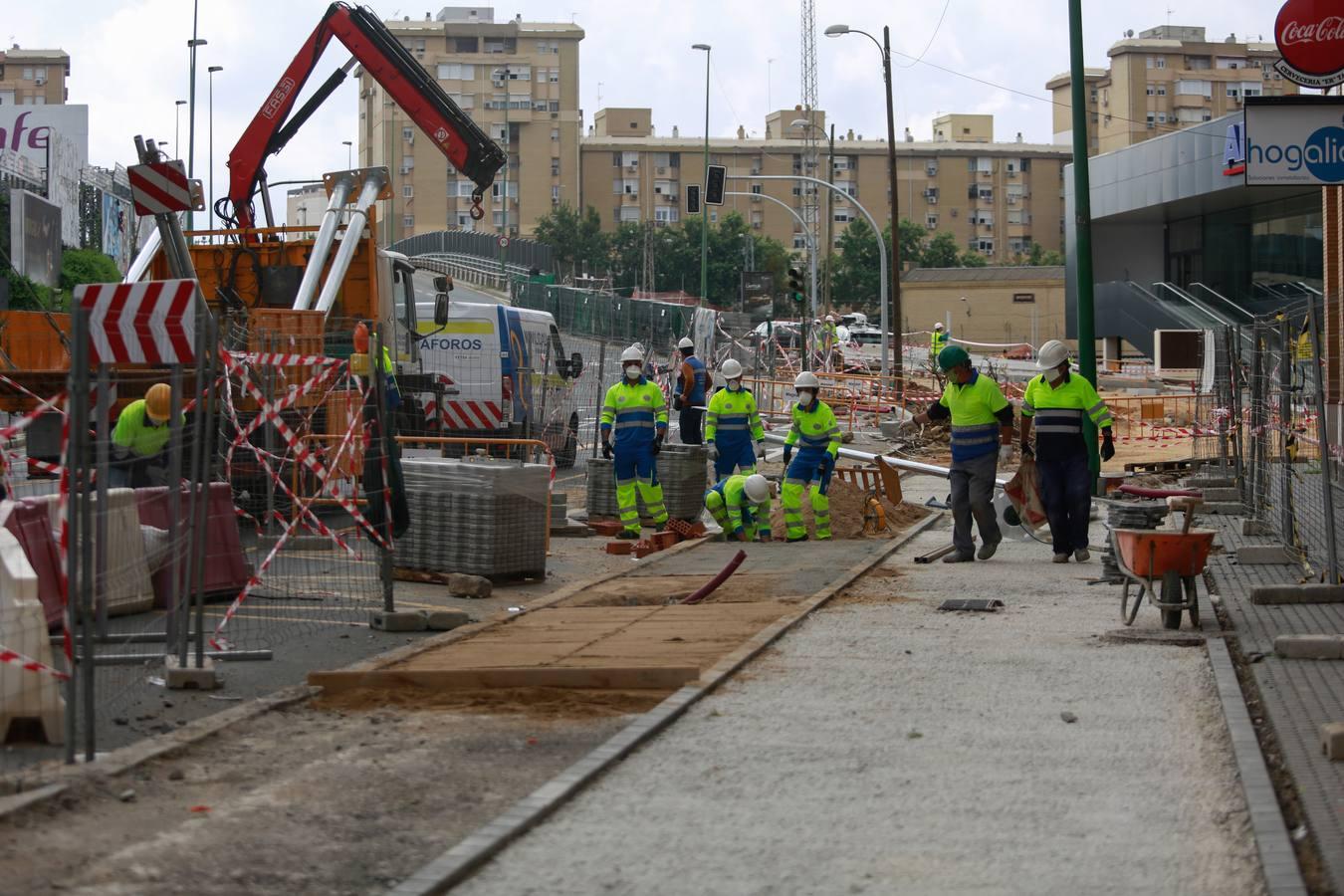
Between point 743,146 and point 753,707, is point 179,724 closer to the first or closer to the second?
point 753,707

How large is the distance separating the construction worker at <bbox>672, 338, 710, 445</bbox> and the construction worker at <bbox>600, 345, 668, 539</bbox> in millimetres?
3885

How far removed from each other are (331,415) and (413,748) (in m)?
7.58

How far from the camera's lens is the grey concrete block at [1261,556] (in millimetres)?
13367

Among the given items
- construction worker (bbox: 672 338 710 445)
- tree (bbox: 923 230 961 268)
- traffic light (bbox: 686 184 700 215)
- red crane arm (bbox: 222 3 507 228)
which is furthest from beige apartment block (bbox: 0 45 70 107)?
construction worker (bbox: 672 338 710 445)

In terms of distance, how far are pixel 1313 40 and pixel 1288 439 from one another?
4.32m

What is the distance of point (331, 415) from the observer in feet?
46.8

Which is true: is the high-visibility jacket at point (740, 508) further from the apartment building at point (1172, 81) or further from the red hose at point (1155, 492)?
the apartment building at point (1172, 81)

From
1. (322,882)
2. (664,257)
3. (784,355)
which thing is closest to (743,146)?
(664,257)

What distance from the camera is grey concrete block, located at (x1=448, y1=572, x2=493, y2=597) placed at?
12.4 meters

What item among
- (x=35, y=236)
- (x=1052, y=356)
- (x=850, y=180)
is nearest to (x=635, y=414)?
(x=1052, y=356)

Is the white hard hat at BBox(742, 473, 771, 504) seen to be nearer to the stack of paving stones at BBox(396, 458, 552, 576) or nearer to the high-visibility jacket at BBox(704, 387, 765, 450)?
the high-visibility jacket at BBox(704, 387, 765, 450)

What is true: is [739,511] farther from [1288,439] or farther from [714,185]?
[714,185]

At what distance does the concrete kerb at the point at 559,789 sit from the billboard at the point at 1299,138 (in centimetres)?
411

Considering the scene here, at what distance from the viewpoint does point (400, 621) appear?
10656 mm
